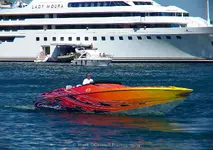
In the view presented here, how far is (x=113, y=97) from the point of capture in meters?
32.5

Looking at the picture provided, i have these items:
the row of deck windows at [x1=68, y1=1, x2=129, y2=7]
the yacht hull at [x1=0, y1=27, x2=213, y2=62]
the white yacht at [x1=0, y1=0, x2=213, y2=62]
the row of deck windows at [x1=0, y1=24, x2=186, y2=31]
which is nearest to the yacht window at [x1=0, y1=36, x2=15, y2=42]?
the white yacht at [x1=0, y1=0, x2=213, y2=62]

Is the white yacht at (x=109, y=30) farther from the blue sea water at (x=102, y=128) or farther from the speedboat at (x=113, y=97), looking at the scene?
the speedboat at (x=113, y=97)

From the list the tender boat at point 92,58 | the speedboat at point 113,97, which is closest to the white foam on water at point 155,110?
the speedboat at point 113,97

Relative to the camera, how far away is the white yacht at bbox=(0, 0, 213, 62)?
81.1 metres

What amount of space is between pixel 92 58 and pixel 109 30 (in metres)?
4.01

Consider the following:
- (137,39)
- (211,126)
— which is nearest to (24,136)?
(211,126)

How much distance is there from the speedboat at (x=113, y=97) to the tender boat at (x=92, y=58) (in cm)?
4519

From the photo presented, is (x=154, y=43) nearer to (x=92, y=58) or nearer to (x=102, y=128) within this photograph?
(x=92, y=58)

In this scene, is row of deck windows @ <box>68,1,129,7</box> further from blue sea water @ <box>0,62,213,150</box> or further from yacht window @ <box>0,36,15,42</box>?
blue sea water @ <box>0,62,213,150</box>

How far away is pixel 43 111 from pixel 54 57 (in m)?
52.5

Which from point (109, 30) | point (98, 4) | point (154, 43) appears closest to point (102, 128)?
point (154, 43)

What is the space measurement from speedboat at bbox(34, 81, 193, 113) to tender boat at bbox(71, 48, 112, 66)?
45193 mm

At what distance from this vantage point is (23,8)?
87.1 m

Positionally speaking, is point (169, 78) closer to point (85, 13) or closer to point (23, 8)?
point (85, 13)
